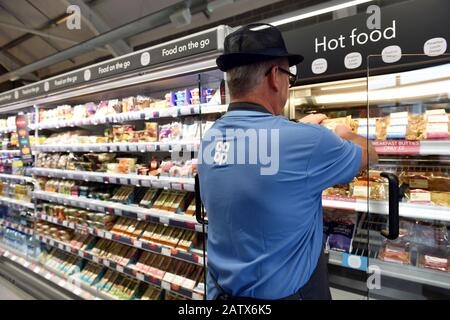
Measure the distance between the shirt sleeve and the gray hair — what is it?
0.30 meters

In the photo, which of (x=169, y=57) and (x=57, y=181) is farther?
(x=57, y=181)

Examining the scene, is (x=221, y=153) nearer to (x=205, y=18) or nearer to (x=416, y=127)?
(x=416, y=127)

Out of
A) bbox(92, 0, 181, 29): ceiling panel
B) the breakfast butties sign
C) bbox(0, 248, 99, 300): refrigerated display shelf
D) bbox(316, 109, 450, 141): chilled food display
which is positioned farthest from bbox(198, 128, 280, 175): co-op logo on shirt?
bbox(92, 0, 181, 29): ceiling panel

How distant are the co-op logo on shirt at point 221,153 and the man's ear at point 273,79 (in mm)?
270

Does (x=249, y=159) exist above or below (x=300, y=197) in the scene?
above

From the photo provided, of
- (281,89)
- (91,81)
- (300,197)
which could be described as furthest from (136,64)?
(300,197)

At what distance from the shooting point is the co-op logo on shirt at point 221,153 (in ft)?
3.62

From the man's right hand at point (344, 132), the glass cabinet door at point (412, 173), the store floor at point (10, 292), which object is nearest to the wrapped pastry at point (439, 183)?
the glass cabinet door at point (412, 173)

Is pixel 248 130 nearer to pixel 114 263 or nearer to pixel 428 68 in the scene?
pixel 428 68

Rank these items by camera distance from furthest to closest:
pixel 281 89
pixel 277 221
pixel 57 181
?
pixel 57 181, pixel 281 89, pixel 277 221

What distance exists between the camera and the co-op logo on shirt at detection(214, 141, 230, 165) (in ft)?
3.62

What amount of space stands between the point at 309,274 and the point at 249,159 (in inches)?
17.9

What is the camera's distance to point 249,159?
104 centimetres

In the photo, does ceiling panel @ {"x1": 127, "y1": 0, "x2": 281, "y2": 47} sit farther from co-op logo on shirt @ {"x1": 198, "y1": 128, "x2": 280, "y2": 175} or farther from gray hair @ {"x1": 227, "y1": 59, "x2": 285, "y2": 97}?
co-op logo on shirt @ {"x1": 198, "y1": 128, "x2": 280, "y2": 175}
